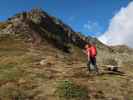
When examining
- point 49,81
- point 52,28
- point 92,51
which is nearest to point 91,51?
point 92,51

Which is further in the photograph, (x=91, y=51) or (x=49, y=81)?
(x=91, y=51)

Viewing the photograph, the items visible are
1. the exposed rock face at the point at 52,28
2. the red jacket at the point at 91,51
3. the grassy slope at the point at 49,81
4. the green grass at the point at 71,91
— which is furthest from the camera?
the exposed rock face at the point at 52,28

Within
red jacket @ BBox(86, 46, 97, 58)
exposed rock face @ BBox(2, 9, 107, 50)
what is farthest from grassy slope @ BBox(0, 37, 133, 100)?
exposed rock face @ BBox(2, 9, 107, 50)

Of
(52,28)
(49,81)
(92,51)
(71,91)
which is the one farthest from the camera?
(52,28)

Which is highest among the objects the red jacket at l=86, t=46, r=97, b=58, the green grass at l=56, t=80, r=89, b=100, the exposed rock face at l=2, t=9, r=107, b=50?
the exposed rock face at l=2, t=9, r=107, b=50

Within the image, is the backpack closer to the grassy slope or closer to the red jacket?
the red jacket

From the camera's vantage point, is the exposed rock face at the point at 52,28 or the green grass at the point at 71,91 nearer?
the green grass at the point at 71,91

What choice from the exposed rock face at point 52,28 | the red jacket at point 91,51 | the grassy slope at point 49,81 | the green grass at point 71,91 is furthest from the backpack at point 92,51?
the exposed rock face at point 52,28

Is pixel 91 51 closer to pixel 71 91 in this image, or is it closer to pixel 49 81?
pixel 49 81

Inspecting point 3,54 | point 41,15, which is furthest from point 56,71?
point 41,15

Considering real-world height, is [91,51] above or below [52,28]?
below

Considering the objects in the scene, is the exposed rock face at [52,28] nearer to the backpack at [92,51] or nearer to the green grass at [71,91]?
the backpack at [92,51]

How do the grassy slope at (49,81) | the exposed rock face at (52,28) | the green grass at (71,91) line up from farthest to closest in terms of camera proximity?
the exposed rock face at (52,28) < the grassy slope at (49,81) < the green grass at (71,91)

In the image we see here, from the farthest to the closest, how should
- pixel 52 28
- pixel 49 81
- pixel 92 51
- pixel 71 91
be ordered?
pixel 52 28 → pixel 92 51 → pixel 49 81 → pixel 71 91
